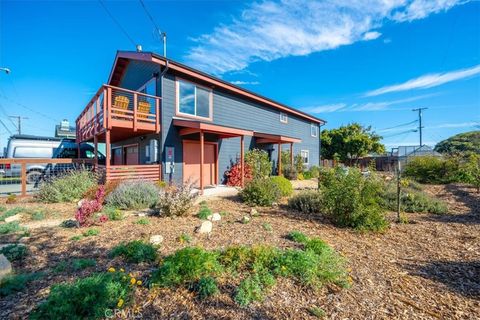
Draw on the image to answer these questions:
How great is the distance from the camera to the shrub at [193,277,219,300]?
2.31 meters

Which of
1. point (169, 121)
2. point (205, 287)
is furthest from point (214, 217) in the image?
point (169, 121)

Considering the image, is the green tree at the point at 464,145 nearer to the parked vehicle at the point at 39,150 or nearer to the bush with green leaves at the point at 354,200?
the bush with green leaves at the point at 354,200

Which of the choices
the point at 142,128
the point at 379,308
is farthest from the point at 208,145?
the point at 379,308

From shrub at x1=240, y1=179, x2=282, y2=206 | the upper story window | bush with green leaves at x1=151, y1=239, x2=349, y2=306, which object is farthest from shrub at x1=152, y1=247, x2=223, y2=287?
the upper story window

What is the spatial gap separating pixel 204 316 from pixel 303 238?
235 centimetres

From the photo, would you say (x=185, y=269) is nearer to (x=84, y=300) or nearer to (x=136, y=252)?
(x=84, y=300)

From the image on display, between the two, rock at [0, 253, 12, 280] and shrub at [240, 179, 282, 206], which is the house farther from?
rock at [0, 253, 12, 280]

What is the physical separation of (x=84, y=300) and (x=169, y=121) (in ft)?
27.3

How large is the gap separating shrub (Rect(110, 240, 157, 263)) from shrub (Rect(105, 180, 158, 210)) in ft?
11.2

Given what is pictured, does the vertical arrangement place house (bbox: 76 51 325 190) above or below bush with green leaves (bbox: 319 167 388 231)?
above

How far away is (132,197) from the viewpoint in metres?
6.61

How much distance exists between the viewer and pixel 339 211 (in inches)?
200

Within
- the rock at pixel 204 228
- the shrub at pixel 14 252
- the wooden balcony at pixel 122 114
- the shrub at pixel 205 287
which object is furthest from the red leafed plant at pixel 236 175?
the shrub at pixel 205 287

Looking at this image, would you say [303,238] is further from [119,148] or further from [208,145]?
[119,148]
